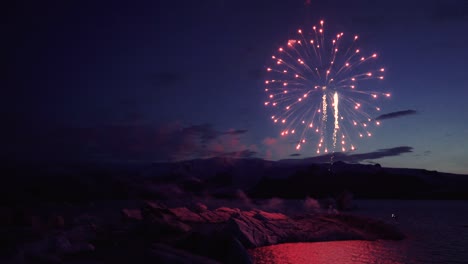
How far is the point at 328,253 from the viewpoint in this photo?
3559 cm

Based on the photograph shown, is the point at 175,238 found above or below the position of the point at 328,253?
above

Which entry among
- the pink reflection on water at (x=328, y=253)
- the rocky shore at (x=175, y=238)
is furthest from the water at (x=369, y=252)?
the rocky shore at (x=175, y=238)

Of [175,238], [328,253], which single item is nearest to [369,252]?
[328,253]

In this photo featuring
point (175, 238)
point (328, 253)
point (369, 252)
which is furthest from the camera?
point (175, 238)

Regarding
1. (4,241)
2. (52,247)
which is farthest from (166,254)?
(4,241)

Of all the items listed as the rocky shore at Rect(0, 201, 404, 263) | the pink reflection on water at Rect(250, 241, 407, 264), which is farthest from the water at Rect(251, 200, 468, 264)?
the rocky shore at Rect(0, 201, 404, 263)

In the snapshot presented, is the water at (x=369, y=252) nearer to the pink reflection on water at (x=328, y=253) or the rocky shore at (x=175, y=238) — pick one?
the pink reflection on water at (x=328, y=253)

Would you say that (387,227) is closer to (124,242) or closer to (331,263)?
A: (331,263)

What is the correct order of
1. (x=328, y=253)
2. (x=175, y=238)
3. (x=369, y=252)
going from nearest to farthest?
(x=328, y=253) → (x=369, y=252) → (x=175, y=238)

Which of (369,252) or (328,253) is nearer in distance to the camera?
(328,253)

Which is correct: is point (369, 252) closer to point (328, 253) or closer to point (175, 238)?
point (328, 253)

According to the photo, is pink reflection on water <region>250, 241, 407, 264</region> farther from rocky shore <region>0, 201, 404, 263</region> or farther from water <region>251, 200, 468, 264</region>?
rocky shore <region>0, 201, 404, 263</region>

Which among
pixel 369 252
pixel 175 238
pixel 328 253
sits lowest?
pixel 369 252

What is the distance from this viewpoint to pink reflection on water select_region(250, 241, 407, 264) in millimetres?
32625
